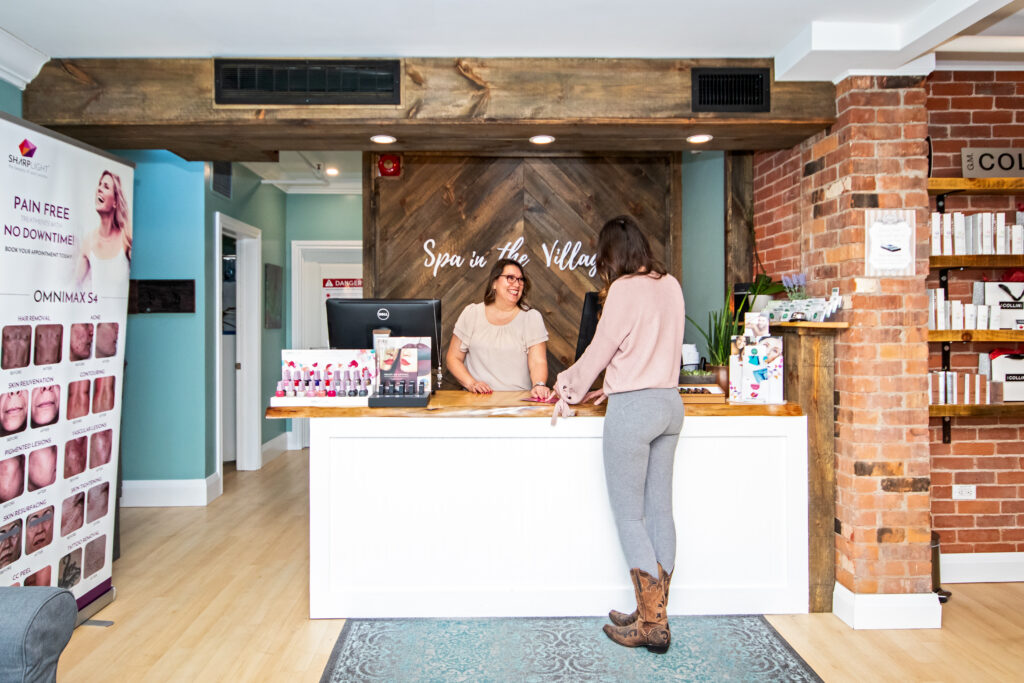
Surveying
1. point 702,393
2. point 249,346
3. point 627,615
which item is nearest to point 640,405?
point 702,393

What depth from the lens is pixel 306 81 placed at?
10.3ft

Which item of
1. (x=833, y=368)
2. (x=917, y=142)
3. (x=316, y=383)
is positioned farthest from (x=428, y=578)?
(x=917, y=142)

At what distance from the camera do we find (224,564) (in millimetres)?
3744

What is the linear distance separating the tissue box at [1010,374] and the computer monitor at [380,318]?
2.74m

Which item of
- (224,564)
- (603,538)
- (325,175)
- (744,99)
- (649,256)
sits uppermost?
(325,175)

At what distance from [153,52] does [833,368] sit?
3.30m

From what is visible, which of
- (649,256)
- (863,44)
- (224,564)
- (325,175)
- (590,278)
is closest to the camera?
(649,256)

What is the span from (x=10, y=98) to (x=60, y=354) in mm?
1214

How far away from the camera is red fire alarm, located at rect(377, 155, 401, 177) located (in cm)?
476

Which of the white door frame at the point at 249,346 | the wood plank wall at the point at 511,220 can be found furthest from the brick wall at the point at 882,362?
the white door frame at the point at 249,346

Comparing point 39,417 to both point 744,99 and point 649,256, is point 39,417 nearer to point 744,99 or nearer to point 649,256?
point 649,256

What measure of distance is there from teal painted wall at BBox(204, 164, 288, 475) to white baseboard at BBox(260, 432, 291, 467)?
0.16 ft

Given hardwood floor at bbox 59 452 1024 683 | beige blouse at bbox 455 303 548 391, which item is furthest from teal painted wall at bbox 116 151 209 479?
beige blouse at bbox 455 303 548 391

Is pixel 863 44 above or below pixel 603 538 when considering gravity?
above
